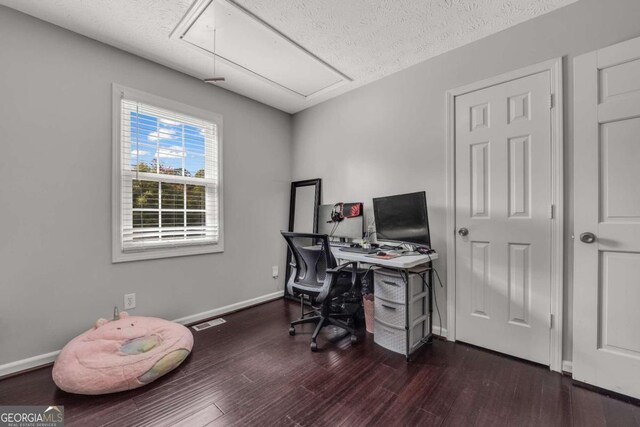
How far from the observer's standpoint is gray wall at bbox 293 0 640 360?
72.4 inches

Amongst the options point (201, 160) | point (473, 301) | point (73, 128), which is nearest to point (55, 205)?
point (73, 128)

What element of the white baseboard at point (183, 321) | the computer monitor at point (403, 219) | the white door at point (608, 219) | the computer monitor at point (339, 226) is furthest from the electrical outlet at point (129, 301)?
the white door at point (608, 219)

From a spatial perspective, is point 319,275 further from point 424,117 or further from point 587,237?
point 587,237

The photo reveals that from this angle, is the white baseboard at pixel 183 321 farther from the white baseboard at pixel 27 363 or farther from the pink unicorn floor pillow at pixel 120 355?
the pink unicorn floor pillow at pixel 120 355

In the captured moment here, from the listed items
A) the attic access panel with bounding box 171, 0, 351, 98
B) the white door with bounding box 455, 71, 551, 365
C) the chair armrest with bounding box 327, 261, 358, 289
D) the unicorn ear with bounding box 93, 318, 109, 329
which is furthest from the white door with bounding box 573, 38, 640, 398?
the unicorn ear with bounding box 93, 318, 109, 329

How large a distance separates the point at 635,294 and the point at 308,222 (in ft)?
9.54

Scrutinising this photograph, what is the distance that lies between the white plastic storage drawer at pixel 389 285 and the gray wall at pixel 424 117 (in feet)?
1.89

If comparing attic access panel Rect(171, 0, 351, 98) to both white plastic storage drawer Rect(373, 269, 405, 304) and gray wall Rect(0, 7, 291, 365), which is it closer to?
gray wall Rect(0, 7, 291, 365)

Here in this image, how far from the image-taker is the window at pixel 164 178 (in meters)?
2.39

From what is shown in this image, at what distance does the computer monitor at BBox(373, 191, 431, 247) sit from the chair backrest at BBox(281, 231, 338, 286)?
648mm

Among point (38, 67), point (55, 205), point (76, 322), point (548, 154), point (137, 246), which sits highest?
point (38, 67)

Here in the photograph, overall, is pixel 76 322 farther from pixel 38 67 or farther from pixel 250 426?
pixel 38 67

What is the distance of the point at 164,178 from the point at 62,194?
76 centimetres

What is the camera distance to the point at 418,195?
232 cm
